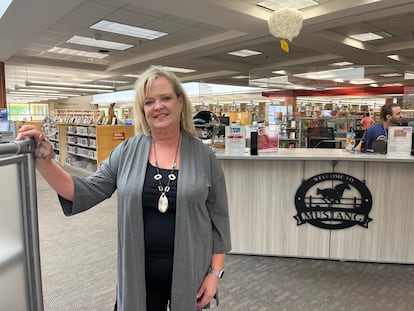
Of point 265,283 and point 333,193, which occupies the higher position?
point 333,193

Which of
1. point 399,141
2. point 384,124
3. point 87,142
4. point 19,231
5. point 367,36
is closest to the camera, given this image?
point 19,231

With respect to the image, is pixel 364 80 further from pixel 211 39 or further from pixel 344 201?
pixel 344 201

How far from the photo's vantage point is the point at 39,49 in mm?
8898

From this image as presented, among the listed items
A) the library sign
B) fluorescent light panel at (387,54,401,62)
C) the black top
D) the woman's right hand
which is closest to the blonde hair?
the black top

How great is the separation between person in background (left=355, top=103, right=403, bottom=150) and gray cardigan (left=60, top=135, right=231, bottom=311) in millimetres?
2810

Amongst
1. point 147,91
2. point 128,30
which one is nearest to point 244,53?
point 128,30

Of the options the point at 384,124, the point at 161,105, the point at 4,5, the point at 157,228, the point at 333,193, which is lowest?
the point at 333,193

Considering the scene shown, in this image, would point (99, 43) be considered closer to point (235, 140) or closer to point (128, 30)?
point (128, 30)

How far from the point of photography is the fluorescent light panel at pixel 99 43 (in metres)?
8.02

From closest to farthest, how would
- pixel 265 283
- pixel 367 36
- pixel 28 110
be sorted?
pixel 265 283
pixel 367 36
pixel 28 110

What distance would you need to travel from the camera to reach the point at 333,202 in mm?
3295

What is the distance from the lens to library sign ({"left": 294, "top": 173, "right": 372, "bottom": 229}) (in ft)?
10.7

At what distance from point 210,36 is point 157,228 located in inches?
288

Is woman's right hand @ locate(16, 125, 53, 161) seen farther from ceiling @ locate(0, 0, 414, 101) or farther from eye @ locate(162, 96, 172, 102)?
ceiling @ locate(0, 0, 414, 101)
